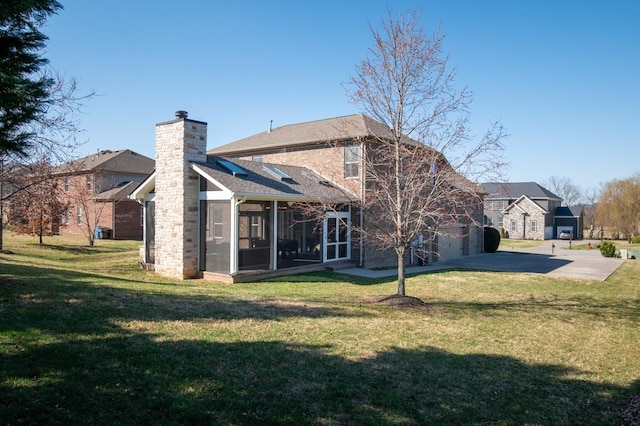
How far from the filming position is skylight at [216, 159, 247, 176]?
53.0ft

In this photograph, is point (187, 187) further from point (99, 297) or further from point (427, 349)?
point (427, 349)

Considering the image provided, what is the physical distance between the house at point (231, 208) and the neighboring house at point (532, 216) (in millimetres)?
40598

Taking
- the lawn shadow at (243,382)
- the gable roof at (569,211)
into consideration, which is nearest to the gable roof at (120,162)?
the lawn shadow at (243,382)

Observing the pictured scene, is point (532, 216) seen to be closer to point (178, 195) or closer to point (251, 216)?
point (251, 216)

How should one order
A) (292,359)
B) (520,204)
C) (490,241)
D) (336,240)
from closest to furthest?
(292,359) < (336,240) < (490,241) < (520,204)

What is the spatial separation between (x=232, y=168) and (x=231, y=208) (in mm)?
2298

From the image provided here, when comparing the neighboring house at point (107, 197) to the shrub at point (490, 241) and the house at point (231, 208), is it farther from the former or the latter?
the shrub at point (490, 241)

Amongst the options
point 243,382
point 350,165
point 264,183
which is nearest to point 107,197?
point 264,183

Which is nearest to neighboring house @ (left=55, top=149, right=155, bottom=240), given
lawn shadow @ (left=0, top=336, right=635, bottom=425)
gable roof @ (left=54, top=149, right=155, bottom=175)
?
gable roof @ (left=54, top=149, right=155, bottom=175)

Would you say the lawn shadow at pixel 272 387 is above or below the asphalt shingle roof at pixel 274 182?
below

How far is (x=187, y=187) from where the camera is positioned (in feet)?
50.5

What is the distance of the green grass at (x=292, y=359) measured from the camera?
4.77 meters

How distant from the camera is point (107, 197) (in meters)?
31.5

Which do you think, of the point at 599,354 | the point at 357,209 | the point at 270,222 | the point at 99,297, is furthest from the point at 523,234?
the point at 99,297
